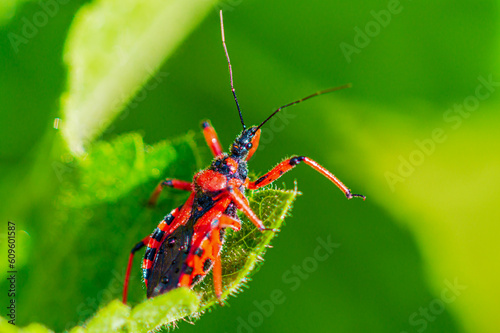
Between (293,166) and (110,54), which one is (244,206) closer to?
(293,166)

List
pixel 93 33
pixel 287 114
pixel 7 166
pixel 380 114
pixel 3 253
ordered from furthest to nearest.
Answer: pixel 287 114 < pixel 380 114 < pixel 7 166 < pixel 93 33 < pixel 3 253

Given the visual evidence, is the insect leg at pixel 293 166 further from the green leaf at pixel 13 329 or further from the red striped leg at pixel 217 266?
the green leaf at pixel 13 329

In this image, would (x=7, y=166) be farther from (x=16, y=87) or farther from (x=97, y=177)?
(x=97, y=177)

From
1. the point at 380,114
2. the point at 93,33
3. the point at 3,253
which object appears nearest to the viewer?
the point at 3,253

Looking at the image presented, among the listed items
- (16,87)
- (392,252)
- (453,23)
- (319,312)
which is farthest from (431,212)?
(16,87)

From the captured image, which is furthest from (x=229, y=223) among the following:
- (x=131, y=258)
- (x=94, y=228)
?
(x=94, y=228)
